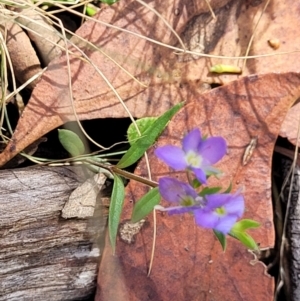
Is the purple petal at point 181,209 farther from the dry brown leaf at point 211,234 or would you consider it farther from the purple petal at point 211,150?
the dry brown leaf at point 211,234

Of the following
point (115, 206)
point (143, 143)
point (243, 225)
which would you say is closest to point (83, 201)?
point (115, 206)

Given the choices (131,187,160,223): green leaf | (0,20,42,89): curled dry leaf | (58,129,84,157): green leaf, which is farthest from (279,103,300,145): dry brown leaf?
(0,20,42,89): curled dry leaf

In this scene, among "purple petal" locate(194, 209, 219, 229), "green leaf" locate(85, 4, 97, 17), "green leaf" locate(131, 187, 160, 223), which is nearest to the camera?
"purple petal" locate(194, 209, 219, 229)

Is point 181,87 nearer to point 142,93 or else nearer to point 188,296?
point 142,93

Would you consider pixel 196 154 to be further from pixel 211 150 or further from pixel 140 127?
pixel 140 127

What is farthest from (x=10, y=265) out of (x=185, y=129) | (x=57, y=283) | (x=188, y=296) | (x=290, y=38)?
(x=290, y=38)

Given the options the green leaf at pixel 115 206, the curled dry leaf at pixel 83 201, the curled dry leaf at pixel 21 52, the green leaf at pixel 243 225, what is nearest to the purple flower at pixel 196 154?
the green leaf at pixel 243 225

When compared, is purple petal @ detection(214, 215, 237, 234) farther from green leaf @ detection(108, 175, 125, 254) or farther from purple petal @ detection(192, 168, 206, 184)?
green leaf @ detection(108, 175, 125, 254)
